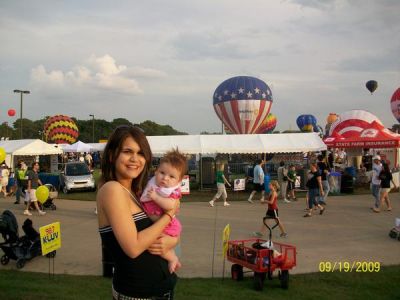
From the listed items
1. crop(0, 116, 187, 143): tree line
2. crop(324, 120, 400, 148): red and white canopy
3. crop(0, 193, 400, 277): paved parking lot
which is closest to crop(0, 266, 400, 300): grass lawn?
crop(0, 193, 400, 277): paved parking lot

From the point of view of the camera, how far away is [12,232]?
25.5 ft

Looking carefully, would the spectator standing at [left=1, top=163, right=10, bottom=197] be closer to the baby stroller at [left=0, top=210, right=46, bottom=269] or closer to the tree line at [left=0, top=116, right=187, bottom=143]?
the baby stroller at [left=0, top=210, right=46, bottom=269]

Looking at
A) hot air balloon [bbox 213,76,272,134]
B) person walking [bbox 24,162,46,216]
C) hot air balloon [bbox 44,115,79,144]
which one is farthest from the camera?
hot air balloon [bbox 44,115,79,144]

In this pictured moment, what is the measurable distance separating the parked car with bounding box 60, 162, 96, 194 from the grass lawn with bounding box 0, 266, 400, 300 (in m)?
13.9

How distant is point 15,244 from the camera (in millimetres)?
7848

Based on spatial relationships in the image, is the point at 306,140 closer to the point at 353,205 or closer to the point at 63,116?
the point at 353,205

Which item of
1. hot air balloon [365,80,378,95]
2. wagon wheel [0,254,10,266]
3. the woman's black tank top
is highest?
hot air balloon [365,80,378,95]

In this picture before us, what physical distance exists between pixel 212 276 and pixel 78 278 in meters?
2.29

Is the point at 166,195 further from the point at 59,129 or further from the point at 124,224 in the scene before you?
the point at 59,129

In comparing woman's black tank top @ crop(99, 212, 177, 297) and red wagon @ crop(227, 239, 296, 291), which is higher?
woman's black tank top @ crop(99, 212, 177, 297)

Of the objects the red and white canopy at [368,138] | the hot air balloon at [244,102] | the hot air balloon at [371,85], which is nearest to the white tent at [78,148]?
the hot air balloon at [244,102]

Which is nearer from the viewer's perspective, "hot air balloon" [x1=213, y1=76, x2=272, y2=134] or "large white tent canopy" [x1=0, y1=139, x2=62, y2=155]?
"large white tent canopy" [x1=0, y1=139, x2=62, y2=155]
